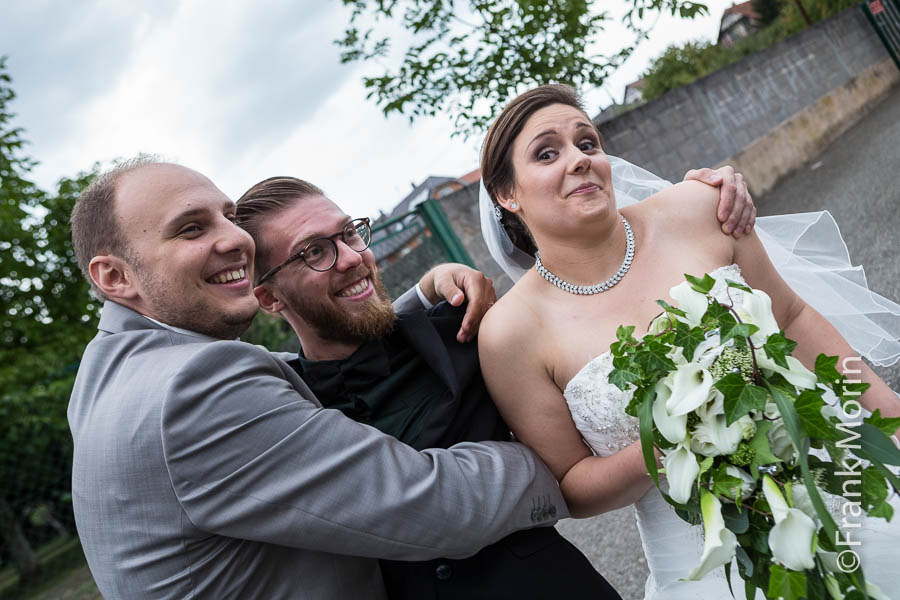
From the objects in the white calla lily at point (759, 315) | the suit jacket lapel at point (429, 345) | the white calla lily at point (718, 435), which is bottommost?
the white calla lily at point (718, 435)

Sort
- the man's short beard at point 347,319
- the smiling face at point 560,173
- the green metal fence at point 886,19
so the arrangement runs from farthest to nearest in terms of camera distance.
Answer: the green metal fence at point 886,19 < the smiling face at point 560,173 < the man's short beard at point 347,319

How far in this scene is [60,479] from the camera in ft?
23.1

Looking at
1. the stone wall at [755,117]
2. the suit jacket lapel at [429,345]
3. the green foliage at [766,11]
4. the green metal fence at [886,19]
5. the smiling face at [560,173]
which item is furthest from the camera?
→ the green foliage at [766,11]

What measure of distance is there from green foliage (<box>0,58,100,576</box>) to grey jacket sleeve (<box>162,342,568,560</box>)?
631 centimetres

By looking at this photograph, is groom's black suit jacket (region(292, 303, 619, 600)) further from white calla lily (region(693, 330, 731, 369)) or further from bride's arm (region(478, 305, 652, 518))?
white calla lily (region(693, 330, 731, 369))

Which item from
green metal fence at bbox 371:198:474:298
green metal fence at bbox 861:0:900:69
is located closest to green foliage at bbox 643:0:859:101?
green metal fence at bbox 861:0:900:69

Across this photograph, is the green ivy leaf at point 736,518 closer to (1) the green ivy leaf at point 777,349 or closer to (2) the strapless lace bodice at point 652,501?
(1) the green ivy leaf at point 777,349

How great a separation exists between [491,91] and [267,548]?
7.26m

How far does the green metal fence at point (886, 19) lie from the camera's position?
711 inches

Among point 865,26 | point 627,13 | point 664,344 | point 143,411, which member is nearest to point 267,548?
point 143,411

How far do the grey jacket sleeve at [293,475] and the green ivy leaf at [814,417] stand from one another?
86cm

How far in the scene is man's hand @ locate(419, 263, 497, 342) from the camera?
2699mm

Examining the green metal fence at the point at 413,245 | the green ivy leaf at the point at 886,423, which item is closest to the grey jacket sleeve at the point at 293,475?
the green ivy leaf at the point at 886,423

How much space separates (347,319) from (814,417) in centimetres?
163
